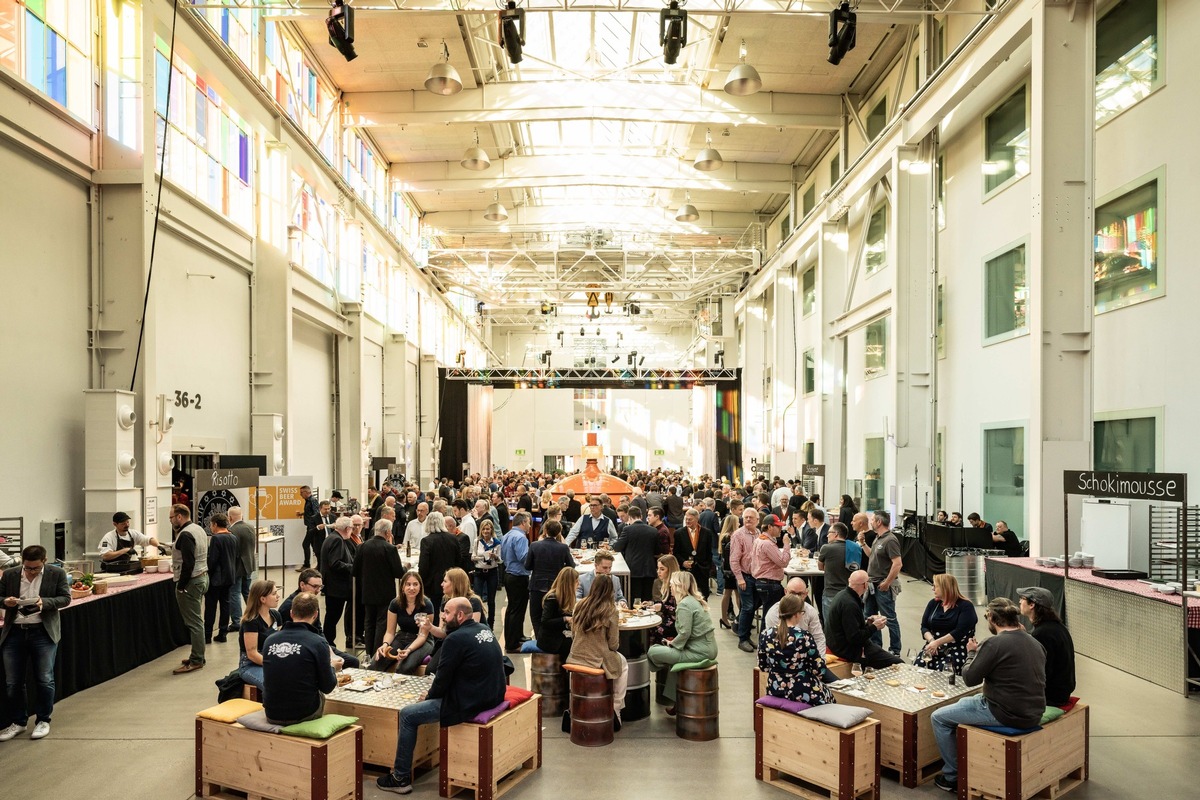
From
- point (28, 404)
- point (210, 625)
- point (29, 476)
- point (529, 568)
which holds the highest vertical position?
point (28, 404)

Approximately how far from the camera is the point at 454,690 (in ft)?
17.1

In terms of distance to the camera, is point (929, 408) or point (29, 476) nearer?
point (29, 476)

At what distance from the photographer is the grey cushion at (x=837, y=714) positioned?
5.03 meters

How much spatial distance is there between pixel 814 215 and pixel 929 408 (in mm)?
7505

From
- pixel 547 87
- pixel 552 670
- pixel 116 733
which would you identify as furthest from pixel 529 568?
pixel 547 87

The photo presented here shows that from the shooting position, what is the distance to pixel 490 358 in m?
46.8

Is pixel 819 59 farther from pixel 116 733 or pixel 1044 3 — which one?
pixel 116 733

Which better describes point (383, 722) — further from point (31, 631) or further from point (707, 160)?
point (707, 160)

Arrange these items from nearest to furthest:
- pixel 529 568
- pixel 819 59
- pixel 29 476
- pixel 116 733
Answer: pixel 116 733, pixel 529 568, pixel 29 476, pixel 819 59

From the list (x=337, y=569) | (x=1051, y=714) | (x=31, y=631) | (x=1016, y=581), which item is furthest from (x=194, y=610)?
(x=1016, y=581)

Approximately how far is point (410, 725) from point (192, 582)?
4084 millimetres

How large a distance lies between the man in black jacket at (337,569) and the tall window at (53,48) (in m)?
5.72

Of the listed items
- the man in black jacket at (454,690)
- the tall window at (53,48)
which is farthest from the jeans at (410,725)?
the tall window at (53,48)

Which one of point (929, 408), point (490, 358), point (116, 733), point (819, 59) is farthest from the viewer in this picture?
point (490, 358)
